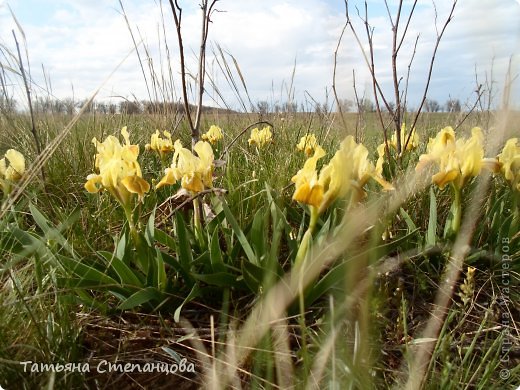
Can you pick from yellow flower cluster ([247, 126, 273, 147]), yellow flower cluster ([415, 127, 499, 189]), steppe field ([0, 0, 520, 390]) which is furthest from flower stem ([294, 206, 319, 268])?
yellow flower cluster ([247, 126, 273, 147])

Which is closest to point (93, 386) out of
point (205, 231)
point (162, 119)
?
point (205, 231)

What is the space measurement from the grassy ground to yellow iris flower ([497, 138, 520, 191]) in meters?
0.15

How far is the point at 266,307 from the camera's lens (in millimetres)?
1313

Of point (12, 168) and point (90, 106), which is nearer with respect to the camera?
point (12, 168)

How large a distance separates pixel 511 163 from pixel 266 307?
45.8 inches

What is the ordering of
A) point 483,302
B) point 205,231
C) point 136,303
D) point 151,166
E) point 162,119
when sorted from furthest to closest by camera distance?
1. point 162,119
2. point 151,166
3. point 205,231
4. point 483,302
5. point 136,303

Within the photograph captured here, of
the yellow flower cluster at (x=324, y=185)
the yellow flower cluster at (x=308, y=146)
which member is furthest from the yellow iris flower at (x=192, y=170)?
the yellow flower cluster at (x=308, y=146)

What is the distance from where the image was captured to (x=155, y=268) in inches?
57.7

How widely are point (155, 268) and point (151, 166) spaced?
179 cm

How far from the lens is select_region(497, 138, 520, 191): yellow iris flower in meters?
1.74

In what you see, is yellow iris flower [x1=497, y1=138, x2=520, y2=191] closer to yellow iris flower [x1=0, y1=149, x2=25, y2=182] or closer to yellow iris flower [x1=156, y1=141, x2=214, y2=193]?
yellow iris flower [x1=156, y1=141, x2=214, y2=193]

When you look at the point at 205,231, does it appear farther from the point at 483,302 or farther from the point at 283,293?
the point at 483,302

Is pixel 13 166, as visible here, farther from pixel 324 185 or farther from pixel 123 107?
pixel 123 107

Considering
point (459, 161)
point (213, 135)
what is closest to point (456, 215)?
point (459, 161)
